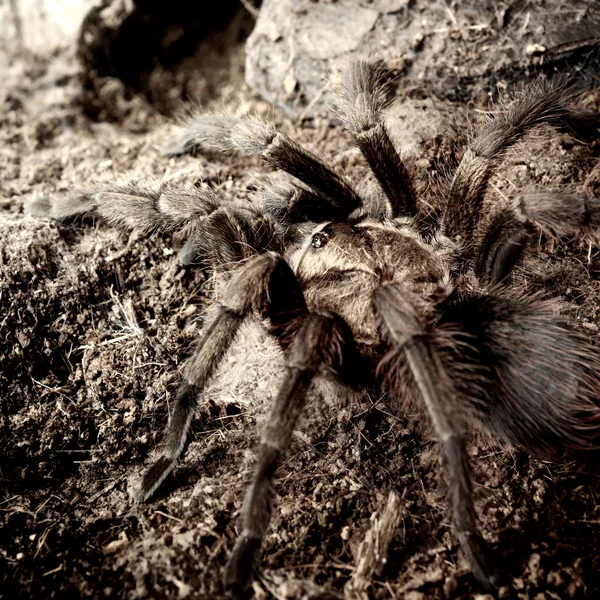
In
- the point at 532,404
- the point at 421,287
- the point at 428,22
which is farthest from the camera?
the point at 428,22

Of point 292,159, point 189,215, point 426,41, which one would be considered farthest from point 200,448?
point 426,41

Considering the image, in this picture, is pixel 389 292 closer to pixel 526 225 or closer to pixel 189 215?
pixel 526 225

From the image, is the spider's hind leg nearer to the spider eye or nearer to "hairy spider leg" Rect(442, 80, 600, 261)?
"hairy spider leg" Rect(442, 80, 600, 261)

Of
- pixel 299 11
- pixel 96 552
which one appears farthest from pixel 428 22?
pixel 96 552

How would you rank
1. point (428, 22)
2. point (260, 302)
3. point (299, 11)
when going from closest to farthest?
point (260, 302) < point (428, 22) < point (299, 11)

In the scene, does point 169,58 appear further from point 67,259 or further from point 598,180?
point 598,180
